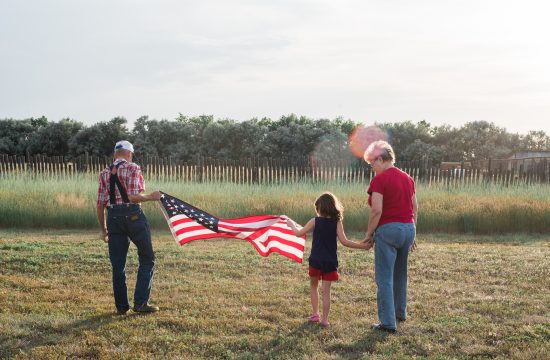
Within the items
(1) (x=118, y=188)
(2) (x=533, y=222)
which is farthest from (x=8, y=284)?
(2) (x=533, y=222)

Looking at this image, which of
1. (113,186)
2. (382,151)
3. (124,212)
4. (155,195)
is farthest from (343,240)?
(113,186)

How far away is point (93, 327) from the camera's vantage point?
229 inches

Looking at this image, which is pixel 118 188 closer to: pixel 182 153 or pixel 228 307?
pixel 228 307

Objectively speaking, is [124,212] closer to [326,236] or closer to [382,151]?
[326,236]

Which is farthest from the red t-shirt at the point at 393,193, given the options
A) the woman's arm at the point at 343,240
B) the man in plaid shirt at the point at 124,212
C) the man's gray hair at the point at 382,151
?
the man in plaid shirt at the point at 124,212

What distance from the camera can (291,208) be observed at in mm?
15367

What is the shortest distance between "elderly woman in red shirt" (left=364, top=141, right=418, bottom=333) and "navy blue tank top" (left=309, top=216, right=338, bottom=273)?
0.35m

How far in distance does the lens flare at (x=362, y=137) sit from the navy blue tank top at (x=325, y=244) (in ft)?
114

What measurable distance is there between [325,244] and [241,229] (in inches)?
58.1

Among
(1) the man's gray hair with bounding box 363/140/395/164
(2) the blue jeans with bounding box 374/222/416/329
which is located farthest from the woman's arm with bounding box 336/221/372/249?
(1) the man's gray hair with bounding box 363/140/395/164

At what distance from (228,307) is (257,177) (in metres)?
15.8

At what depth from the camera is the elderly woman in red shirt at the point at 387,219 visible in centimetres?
555

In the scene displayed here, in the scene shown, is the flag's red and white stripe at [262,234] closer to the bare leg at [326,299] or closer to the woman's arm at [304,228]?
the woman's arm at [304,228]

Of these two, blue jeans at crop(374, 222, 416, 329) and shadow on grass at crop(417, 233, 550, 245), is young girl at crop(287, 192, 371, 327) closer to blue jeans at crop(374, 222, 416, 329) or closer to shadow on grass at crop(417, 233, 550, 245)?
blue jeans at crop(374, 222, 416, 329)
